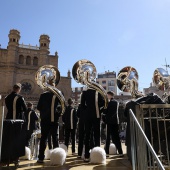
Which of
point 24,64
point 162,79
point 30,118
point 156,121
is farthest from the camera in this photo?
point 24,64

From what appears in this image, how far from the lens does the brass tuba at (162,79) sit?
6.76 m

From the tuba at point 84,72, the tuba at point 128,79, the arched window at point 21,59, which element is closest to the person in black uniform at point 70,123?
the tuba at point 128,79

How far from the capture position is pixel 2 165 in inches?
186

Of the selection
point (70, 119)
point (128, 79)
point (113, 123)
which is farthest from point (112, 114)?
point (70, 119)

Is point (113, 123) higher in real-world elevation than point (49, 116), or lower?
lower

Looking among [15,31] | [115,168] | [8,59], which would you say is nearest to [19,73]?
[8,59]

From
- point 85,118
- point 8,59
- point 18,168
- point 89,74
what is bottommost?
point 18,168

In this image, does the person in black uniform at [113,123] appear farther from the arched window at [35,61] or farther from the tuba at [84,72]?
the arched window at [35,61]

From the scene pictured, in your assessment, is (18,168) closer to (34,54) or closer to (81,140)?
(81,140)

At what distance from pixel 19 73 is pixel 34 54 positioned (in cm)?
528

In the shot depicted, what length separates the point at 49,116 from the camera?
218 inches

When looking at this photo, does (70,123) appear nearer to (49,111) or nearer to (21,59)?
(49,111)

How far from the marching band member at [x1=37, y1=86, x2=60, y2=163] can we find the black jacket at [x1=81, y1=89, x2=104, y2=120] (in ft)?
2.27

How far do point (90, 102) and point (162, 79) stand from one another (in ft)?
8.15
